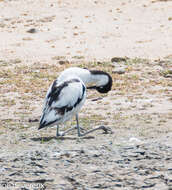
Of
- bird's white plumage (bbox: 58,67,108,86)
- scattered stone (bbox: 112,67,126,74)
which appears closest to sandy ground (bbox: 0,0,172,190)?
scattered stone (bbox: 112,67,126,74)

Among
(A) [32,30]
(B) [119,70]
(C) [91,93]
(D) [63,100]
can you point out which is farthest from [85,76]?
(A) [32,30]

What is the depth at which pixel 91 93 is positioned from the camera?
11.6 m

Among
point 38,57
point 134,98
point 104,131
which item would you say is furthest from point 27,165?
point 38,57

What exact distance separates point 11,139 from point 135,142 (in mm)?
1667

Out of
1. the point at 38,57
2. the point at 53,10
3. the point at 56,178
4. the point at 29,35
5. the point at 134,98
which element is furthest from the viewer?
the point at 53,10

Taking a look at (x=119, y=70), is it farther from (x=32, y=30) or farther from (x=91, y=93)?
(x=32, y=30)

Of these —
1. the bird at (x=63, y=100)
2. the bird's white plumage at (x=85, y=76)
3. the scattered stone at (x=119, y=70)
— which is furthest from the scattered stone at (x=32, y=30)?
the bird at (x=63, y=100)

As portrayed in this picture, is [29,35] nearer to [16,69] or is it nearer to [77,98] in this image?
[16,69]

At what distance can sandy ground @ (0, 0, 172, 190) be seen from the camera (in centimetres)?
641

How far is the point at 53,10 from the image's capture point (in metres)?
21.4

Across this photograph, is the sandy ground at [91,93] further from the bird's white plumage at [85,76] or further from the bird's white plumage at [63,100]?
the bird's white plumage at [85,76]

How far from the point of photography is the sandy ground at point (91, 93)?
641cm

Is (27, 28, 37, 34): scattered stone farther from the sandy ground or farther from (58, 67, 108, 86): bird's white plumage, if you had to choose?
(58, 67, 108, 86): bird's white plumage

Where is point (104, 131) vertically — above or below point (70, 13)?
below
